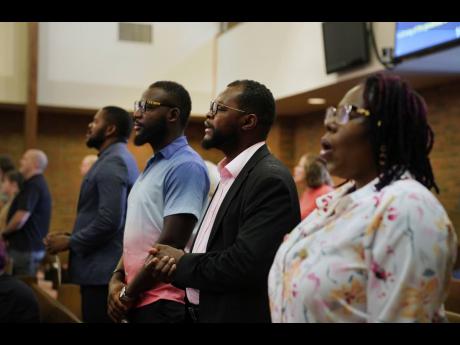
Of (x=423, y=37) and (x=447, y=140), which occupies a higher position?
(x=423, y=37)

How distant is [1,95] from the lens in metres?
8.39

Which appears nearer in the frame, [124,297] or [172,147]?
[124,297]

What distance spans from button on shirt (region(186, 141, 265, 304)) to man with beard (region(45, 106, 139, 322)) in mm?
975

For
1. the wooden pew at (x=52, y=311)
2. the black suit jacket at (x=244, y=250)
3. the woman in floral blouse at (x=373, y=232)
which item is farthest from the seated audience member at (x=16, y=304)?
the woman in floral blouse at (x=373, y=232)

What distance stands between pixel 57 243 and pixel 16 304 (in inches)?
14.2

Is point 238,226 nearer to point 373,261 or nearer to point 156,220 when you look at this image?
point 156,220

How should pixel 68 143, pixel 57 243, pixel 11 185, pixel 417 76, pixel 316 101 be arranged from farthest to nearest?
pixel 68 143, pixel 316 101, pixel 417 76, pixel 11 185, pixel 57 243

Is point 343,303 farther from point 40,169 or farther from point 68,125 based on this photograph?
point 68,125

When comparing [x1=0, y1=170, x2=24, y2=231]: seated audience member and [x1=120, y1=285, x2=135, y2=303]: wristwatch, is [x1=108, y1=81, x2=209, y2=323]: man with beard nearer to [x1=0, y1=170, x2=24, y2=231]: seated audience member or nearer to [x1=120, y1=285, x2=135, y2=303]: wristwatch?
[x1=120, y1=285, x2=135, y2=303]: wristwatch

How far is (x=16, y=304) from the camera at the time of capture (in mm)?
2891

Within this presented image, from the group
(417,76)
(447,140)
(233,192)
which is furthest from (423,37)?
(233,192)

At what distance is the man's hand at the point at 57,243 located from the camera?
3.07 m

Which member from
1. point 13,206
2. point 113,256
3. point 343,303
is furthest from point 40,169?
point 343,303

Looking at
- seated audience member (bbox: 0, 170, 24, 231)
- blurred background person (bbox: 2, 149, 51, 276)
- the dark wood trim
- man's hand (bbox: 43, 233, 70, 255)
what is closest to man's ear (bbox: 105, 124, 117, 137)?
man's hand (bbox: 43, 233, 70, 255)
